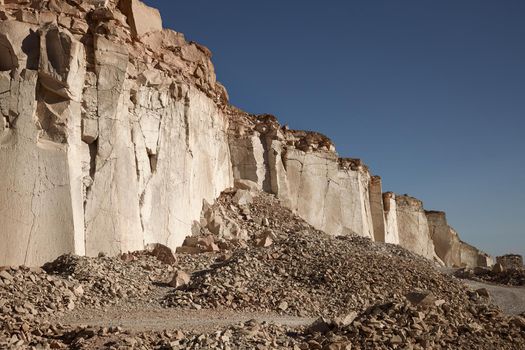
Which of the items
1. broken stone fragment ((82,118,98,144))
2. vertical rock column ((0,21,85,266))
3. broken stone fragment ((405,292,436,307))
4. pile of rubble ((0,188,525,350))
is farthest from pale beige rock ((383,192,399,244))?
broken stone fragment ((405,292,436,307))

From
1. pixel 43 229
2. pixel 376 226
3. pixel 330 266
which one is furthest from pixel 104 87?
pixel 376 226

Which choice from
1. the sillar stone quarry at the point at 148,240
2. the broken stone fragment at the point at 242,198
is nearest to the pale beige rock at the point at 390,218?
the sillar stone quarry at the point at 148,240

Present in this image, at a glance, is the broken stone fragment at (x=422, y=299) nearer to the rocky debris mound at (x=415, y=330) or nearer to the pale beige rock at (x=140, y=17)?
the rocky debris mound at (x=415, y=330)

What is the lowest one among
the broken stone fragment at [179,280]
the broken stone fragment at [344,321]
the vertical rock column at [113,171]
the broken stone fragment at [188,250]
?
the broken stone fragment at [344,321]

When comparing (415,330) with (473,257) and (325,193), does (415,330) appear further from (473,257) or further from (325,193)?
(473,257)

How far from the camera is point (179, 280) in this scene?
34.9ft

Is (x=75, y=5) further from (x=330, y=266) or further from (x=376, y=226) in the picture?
(x=376, y=226)

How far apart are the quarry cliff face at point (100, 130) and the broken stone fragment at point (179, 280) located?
191 centimetres

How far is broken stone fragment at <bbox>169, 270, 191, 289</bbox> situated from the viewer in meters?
10.5

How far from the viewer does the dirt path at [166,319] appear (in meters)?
7.70

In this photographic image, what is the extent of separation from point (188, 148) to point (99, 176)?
4.29 m

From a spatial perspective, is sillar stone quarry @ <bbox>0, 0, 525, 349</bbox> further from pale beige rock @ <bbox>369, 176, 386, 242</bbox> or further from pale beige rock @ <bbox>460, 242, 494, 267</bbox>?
pale beige rock @ <bbox>460, 242, 494, 267</bbox>

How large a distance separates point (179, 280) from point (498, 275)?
43.0 feet

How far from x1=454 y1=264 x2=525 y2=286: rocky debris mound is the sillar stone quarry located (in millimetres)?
104
